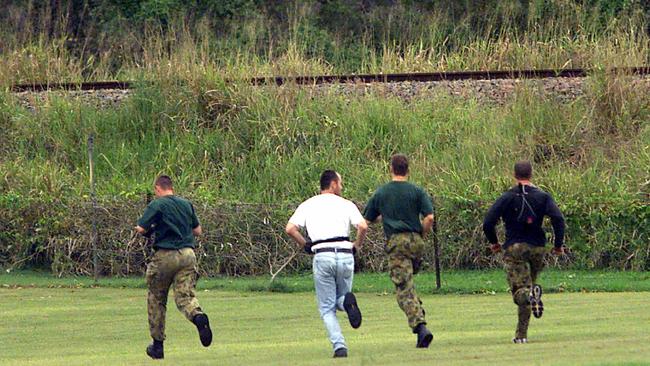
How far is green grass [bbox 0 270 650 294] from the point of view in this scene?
72.7ft

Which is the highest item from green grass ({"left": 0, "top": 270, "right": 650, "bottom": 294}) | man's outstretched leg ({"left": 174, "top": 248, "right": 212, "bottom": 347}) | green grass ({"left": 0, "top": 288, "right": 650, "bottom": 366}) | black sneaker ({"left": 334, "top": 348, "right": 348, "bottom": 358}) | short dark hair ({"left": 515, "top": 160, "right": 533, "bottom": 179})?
short dark hair ({"left": 515, "top": 160, "right": 533, "bottom": 179})

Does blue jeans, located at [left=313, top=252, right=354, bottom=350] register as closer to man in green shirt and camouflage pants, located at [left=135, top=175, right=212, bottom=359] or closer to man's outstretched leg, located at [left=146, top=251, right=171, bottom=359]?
man in green shirt and camouflage pants, located at [left=135, top=175, right=212, bottom=359]

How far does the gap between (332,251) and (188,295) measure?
161 cm

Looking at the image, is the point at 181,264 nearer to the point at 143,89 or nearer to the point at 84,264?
the point at 84,264

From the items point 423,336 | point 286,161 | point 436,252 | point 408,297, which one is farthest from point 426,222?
point 286,161

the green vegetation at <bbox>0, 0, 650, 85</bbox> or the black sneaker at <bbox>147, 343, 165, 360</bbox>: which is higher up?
the green vegetation at <bbox>0, 0, 650, 85</bbox>

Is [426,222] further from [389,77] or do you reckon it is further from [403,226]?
[389,77]

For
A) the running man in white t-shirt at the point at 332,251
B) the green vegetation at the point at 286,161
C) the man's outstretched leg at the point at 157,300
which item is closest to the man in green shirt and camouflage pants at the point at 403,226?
the running man in white t-shirt at the point at 332,251

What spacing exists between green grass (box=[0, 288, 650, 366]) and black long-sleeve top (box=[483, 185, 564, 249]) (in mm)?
1050

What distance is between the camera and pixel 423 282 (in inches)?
940

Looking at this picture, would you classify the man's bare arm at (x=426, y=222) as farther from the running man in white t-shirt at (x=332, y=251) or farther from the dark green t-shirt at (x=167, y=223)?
the dark green t-shirt at (x=167, y=223)

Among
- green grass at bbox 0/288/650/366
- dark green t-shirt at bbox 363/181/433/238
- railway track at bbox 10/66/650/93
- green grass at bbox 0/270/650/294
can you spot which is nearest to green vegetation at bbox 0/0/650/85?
railway track at bbox 10/66/650/93

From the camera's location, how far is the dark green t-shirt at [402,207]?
13688 millimetres

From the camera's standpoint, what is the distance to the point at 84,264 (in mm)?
26734
